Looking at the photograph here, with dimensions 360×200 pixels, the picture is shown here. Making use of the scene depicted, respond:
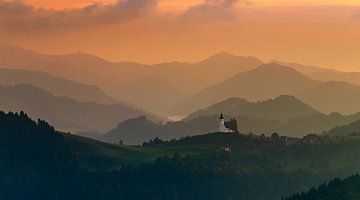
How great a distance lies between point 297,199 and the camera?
197 meters

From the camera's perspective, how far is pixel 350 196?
585ft

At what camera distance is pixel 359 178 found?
188500 mm

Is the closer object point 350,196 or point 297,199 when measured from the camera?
point 350,196

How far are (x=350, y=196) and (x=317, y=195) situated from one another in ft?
46.8

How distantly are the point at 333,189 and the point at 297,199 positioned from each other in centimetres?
1108

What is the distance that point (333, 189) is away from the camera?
189125 mm

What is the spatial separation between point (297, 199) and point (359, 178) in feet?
53.7

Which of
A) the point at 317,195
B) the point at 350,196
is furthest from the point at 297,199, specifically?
the point at 350,196

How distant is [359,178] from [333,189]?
6.27 meters

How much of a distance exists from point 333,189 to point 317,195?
4364 mm

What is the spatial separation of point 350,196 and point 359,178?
1140 cm

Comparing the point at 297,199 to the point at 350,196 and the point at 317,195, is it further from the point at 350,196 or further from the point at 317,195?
the point at 350,196

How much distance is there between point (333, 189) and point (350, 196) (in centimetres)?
1100

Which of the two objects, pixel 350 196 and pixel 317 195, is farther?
pixel 317 195
